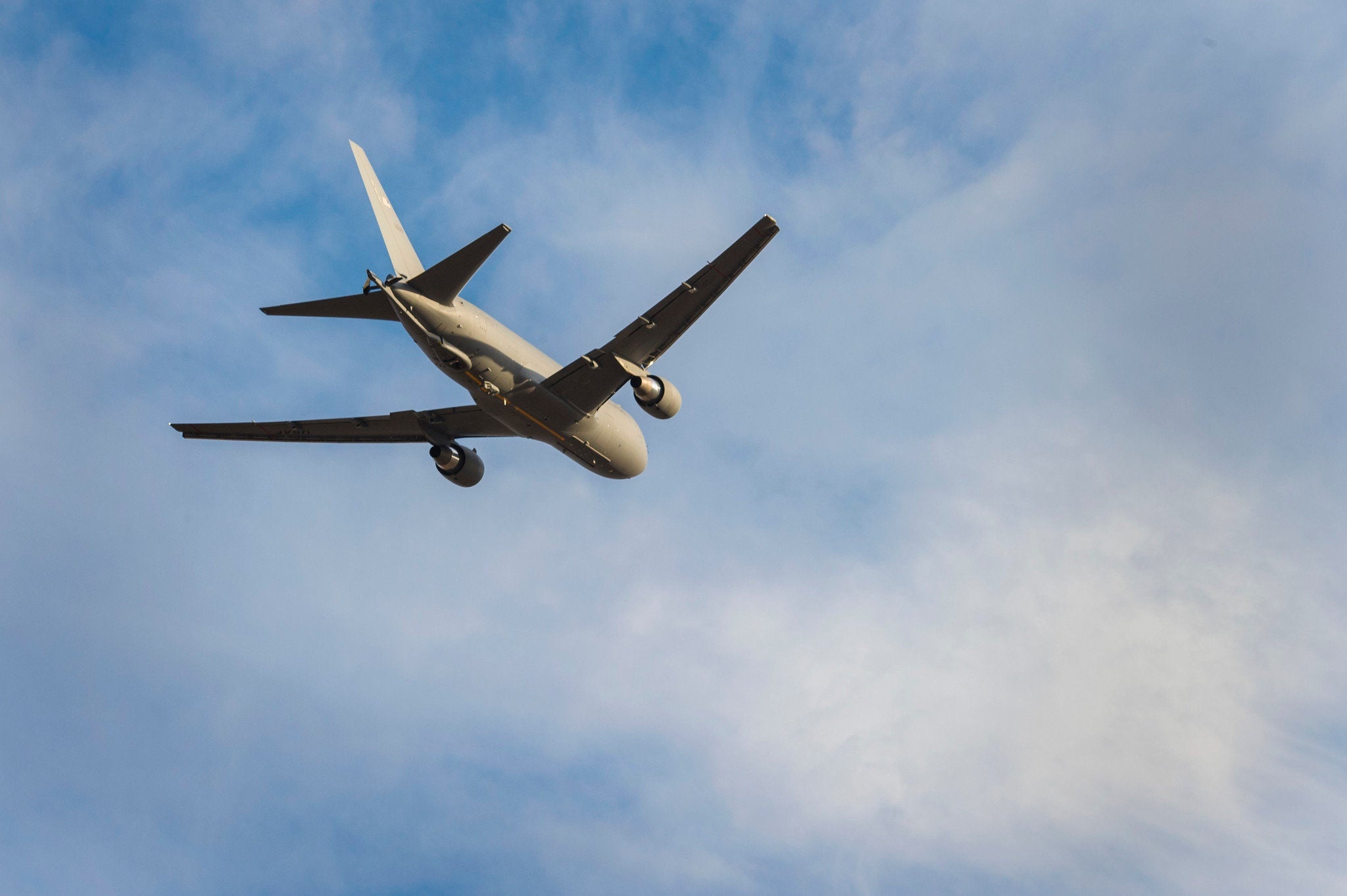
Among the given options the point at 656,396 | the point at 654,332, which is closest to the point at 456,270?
the point at 654,332

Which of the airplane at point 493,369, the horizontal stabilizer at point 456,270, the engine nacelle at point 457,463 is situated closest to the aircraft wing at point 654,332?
the airplane at point 493,369

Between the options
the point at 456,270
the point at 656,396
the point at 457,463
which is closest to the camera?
the point at 456,270

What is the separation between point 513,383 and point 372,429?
8.68m

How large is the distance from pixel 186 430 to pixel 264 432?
8.16 feet

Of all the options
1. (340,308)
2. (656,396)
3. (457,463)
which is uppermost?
(656,396)

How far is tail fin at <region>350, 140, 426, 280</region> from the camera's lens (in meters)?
31.3

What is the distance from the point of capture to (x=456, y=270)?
97.0 feet

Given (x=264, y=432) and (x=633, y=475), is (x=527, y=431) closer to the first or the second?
(x=633, y=475)

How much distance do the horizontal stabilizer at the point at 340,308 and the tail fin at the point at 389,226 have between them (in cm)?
100

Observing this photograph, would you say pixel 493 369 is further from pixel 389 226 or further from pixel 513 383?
pixel 389 226

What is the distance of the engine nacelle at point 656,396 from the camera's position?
33.5 meters

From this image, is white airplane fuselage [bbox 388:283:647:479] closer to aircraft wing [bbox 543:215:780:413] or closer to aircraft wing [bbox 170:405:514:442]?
aircraft wing [bbox 543:215:780:413]

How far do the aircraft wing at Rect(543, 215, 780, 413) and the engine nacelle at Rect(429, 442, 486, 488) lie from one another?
21.3ft

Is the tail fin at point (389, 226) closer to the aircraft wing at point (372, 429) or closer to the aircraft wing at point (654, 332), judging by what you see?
the aircraft wing at point (654, 332)
